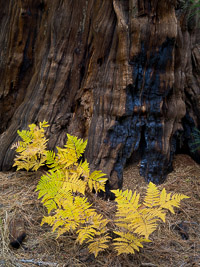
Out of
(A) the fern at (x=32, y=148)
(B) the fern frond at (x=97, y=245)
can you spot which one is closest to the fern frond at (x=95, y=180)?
(B) the fern frond at (x=97, y=245)

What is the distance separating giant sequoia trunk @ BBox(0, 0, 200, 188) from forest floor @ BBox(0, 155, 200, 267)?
18.6 inches

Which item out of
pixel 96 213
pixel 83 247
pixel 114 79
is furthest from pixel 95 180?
Answer: pixel 114 79

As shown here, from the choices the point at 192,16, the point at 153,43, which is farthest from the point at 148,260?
the point at 192,16

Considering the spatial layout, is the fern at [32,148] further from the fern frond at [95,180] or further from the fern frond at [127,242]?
the fern frond at [127,242]

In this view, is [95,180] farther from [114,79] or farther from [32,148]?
[114,79]

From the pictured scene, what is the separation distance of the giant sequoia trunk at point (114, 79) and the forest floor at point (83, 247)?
47 cm

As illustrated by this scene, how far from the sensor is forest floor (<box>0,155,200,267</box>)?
199 centimetres

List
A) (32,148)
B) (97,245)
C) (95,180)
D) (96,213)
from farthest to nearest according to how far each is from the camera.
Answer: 1. (32,148)
2. (95,180)
3. (96,213)
4. (97,245)

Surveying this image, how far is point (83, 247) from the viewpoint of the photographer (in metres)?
2.13

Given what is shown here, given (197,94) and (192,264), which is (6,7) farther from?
(192,264)

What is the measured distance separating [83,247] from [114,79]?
201 centimetres

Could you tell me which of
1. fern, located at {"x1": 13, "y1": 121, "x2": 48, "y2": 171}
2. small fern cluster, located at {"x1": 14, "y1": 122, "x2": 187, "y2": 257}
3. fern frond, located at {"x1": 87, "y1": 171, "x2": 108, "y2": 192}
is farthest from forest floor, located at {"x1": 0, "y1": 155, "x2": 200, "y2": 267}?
fern frond, located at {"x1": 87, "y1": 171, "x2": 108, "y2": 192}

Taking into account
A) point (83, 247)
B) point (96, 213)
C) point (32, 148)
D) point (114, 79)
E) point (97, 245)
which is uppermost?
point (114, 79)

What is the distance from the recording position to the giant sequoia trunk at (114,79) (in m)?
3.07
